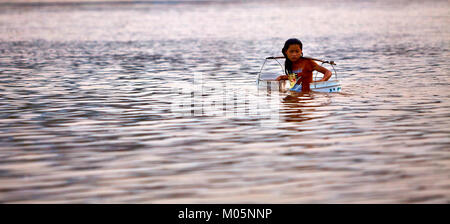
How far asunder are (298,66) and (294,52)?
29 centimetres

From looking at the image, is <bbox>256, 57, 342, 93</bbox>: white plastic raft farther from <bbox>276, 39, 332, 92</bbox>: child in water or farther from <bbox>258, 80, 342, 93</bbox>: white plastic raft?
<bbox>276, 39, 332, 92</bbox>: child in water

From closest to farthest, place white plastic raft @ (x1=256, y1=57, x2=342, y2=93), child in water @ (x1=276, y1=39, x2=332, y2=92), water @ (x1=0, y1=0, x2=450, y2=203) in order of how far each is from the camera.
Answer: water @ (x1=0, y1=0, x2=450, y2=203) < white plastic raft @ (x1=256, y1=57, x2=342, y2=93) < child in water @ (x1=276, y1=39, x2=332, y2=92)

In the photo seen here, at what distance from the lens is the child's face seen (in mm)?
13414

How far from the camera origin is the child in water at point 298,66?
44.0 ft

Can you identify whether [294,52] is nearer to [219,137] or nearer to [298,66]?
[298,66]

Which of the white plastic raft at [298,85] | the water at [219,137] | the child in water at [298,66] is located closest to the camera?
the water at [219,137]

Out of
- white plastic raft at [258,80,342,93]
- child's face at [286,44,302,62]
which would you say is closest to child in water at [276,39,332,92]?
child's face at [286,44,302,62]

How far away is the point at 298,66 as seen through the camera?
13.6m

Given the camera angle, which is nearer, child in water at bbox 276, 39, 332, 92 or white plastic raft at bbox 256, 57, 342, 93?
white plastic raft at bbox 256, 57, 342, 93

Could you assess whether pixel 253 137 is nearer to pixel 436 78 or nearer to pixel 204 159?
pixel 204 159

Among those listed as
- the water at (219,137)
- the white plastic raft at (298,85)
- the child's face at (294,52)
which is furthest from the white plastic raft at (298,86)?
the child's face at (294,52)

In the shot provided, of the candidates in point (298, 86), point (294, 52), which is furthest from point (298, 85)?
point (294, 52)

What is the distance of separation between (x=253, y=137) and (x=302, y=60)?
511 centimetres

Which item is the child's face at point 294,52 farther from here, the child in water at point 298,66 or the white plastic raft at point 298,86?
the white plastic raft at point 298,86
